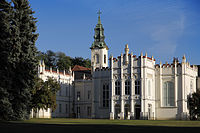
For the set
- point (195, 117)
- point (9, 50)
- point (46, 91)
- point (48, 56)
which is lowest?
point (195, 117)

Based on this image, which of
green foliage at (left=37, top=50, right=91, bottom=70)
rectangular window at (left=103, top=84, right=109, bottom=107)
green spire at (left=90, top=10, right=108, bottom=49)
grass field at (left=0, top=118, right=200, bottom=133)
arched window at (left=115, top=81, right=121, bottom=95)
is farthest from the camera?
green foliage at (left=37, top=50, right=91, bottom=70)

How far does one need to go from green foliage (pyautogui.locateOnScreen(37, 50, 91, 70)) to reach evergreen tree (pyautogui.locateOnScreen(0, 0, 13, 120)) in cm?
6602

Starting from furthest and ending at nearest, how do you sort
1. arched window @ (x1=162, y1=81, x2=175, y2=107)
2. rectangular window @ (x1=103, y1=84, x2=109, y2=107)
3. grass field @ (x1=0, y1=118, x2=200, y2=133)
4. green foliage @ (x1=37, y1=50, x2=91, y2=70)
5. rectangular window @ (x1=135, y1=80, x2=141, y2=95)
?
green foliage @ (x1=37, y1=50, x2=91, y2=70), rectangular window @ (x1=103, y1=84, x2=109, y2=107), arched window @ (x1=162, y1=81, x2=175, y2=107), rectangular window @ (x1=135, y1=80, x2=141, y2=95), grass field @ (x1=0, y1=118, x2=200, y2=133)

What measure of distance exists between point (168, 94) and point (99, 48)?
33450mm

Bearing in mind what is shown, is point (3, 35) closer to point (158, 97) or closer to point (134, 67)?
point (134, 67)

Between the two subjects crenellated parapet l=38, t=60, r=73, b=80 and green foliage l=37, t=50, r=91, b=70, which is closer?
crenellated parapet l=38, t=60, r=73, b=80

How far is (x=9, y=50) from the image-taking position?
38250 millimetres

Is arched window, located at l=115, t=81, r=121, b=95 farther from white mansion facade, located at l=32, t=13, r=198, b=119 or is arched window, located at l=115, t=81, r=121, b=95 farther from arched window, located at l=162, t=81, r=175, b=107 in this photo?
arched window, located at l=162, t=81, r=175, b=107

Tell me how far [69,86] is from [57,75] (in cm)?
529

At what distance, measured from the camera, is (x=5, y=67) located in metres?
37.8


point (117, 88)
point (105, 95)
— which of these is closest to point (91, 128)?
point (117, 88)

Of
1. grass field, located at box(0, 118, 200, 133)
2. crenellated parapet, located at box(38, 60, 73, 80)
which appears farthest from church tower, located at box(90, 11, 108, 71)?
grass field, located at box(0, 118, 200, 133)

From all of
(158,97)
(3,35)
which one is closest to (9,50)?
(3,35)

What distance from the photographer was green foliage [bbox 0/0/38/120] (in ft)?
124
